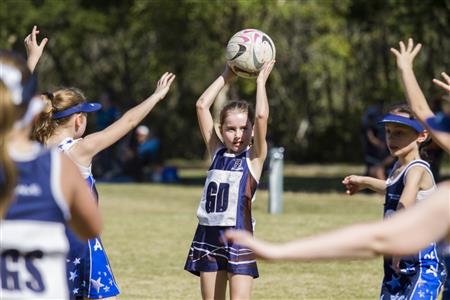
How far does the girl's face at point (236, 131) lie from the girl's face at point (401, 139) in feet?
3.40

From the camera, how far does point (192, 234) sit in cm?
1524

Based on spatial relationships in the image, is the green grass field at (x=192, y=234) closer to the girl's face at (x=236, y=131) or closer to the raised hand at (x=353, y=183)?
the raised hand at (x=353, y=183)

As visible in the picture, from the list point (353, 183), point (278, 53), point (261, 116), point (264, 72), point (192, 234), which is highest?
point (278, 53)

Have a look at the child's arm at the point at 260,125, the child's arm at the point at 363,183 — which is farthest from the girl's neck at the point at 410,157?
the child's arm at the point at 260,125

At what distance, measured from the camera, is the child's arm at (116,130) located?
21.0ft

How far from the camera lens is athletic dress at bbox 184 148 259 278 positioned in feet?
23.5

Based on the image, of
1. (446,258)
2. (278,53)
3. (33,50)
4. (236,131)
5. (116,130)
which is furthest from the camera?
(278,53)

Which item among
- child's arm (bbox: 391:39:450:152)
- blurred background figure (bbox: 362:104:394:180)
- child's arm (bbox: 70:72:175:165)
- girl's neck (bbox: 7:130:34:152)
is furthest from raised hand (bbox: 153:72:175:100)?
blurred background figure (bbox: 362:104:394:180)

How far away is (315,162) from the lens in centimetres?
4022

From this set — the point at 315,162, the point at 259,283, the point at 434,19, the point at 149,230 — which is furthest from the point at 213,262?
the point at 315,162

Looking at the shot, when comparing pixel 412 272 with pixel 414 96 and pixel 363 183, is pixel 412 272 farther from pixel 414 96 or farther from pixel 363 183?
pixel 414 96

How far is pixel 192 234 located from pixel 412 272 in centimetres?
864

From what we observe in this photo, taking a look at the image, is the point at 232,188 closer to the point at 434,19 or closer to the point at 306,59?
the point at 434,19

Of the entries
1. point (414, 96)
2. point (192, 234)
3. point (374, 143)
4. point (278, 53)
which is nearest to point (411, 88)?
point (414, 96)
